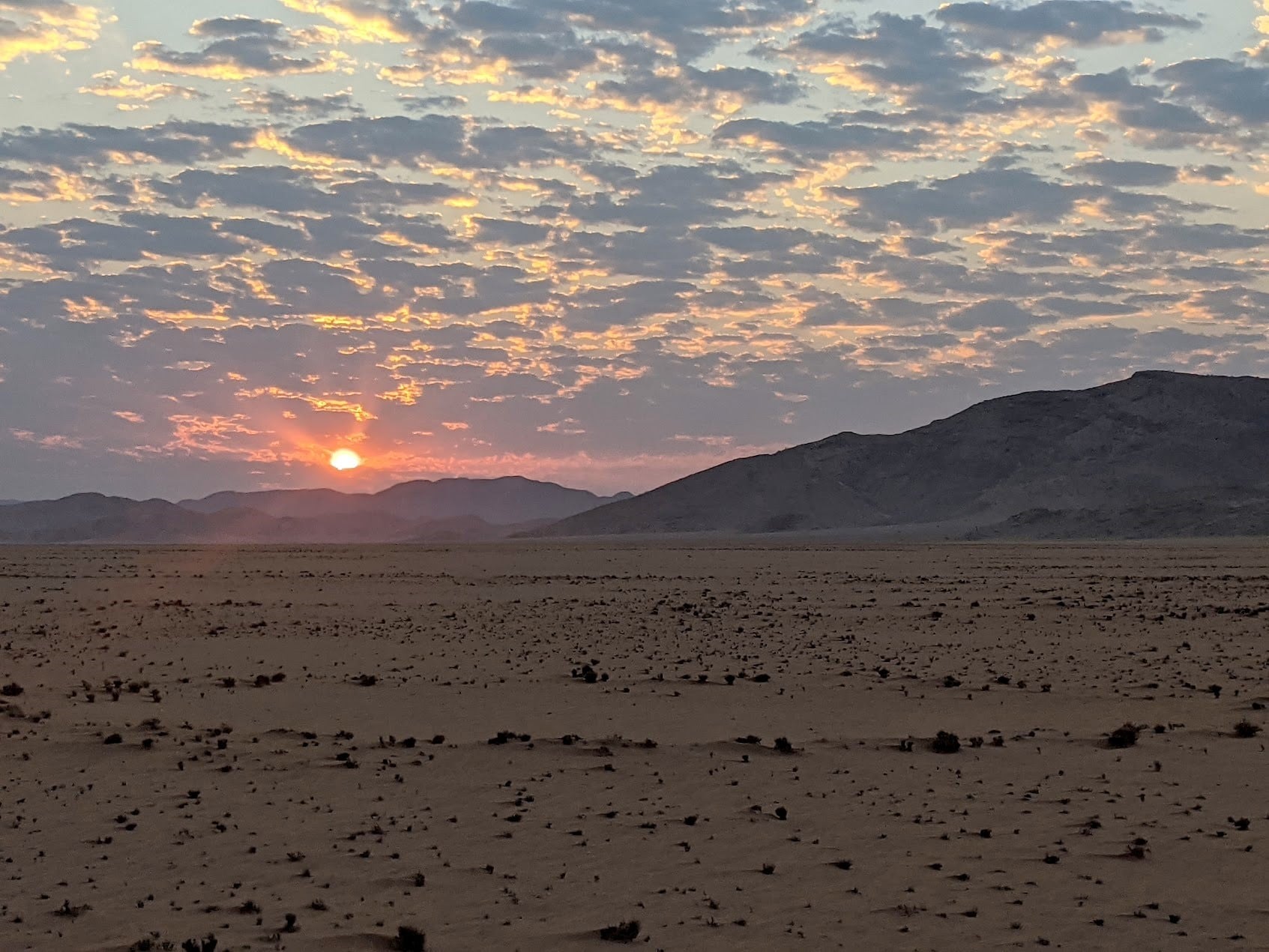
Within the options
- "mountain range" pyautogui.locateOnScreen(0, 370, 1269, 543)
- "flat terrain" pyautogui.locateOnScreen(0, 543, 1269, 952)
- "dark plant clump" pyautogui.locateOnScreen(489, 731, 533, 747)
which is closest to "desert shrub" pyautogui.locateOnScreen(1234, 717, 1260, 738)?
"flat terrain" pyautogui.locateOnScreen(0, 543, 1269, 952)

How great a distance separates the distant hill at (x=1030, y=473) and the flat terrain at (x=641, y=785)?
105m

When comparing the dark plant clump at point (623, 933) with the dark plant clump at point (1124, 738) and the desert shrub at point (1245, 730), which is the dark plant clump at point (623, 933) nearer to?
the dark plant clump at point (1124, 738)

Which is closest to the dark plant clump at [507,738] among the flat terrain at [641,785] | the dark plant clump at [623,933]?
the flat terrain at [641,785]

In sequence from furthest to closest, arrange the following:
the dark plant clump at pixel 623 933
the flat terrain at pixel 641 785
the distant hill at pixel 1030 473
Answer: the distant hill at pixel 1030 473
the flat terrain at pixel 641 785
the dark plant clump at pixel 623 933

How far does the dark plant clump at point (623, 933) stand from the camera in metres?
10.7

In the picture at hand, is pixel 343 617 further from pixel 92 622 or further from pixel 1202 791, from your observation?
pixel 1202 791

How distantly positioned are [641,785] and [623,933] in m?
5.69

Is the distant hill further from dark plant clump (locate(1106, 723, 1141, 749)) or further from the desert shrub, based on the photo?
dark plant clump (locate(1106, 723, 1141, 749))

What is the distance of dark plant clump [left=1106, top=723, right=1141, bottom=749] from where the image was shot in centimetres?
1825

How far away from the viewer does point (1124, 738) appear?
60.0 ft

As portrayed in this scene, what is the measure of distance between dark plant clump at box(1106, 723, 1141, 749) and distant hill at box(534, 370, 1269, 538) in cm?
11380

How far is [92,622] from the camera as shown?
120 feet

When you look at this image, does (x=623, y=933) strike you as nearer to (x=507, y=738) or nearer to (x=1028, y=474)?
(x=507, y=738)

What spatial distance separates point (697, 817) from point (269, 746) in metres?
7.07
